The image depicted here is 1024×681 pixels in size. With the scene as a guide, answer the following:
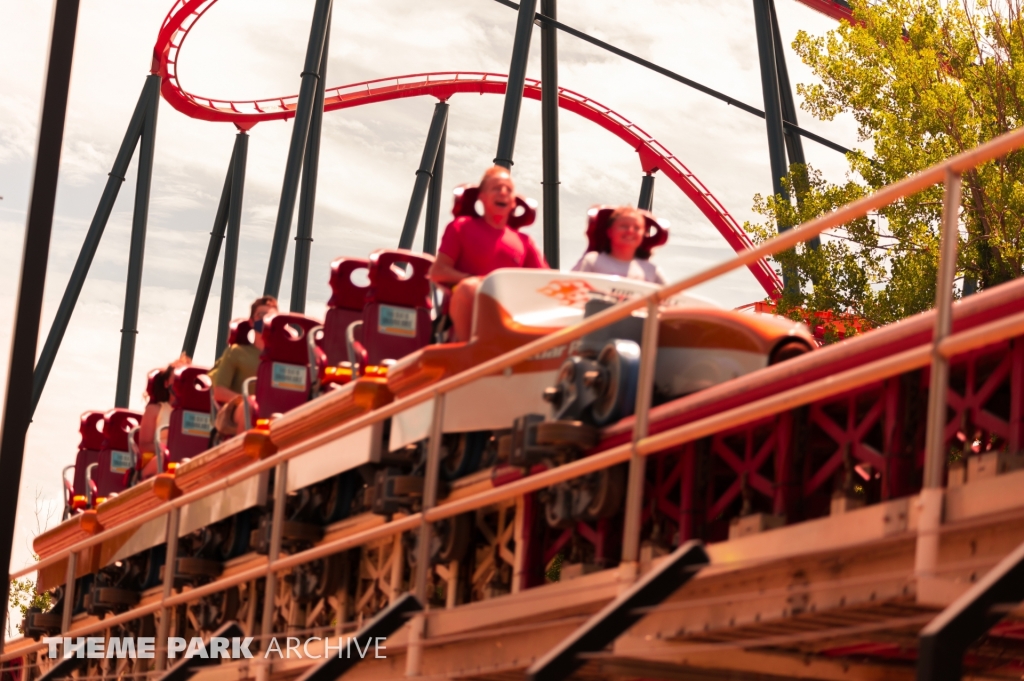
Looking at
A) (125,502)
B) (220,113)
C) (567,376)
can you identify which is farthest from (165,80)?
(567,376)

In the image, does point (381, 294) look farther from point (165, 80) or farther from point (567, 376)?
point (165, 80)

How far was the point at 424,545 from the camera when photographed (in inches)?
202

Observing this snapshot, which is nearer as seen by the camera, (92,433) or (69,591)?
(69,591)

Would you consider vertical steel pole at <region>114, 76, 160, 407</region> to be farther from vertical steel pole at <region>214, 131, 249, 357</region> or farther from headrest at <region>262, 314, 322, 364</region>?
headrest at <region>262, 314, 322, 364</region>

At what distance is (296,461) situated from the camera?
21.3ft

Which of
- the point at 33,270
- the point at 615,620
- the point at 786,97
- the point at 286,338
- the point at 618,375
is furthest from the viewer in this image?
the point at 786,97

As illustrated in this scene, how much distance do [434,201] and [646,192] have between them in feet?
8.57

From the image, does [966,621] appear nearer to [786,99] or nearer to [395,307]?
[395,307]

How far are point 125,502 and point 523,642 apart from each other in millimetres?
4848

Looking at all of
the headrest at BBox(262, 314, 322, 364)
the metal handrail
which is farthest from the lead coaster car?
the headrest at BBox(262, 314, 322, 364)

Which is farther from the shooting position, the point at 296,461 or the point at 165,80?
the point at 165,80

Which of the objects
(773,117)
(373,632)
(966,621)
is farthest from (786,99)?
(966,621)

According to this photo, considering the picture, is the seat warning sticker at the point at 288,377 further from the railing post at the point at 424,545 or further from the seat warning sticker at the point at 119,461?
the seat warning sticker at the point at 119,461

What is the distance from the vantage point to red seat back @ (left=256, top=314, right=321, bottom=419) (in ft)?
26.4
